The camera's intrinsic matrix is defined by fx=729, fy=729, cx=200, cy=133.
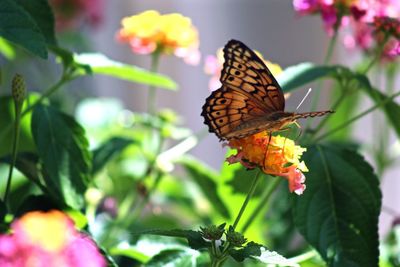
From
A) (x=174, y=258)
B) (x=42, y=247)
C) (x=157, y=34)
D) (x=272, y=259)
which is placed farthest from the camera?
(x=157, y=34)

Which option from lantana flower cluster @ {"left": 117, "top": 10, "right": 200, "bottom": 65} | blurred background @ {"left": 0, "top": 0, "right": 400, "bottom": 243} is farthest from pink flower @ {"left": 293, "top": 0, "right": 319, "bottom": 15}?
blurred background @ {"left": 0, "top": 0, "right": 400, "bottom": 243}

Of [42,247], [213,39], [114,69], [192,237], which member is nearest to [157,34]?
[114,69]

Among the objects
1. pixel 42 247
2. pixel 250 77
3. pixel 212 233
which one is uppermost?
pixel 250 77

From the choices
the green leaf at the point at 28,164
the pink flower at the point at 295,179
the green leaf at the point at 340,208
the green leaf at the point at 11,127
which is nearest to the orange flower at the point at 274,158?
the pink flower at the point at 295,179

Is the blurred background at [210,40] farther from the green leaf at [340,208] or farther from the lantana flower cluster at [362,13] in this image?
the green leaf at [340,208]

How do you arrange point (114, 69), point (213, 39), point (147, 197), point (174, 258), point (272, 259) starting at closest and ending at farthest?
point (272, 259) < point (174, 258) < point (114, 69) < point (147, 197) < point (213, 39)

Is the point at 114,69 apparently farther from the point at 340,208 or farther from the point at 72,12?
the point at 72,12
